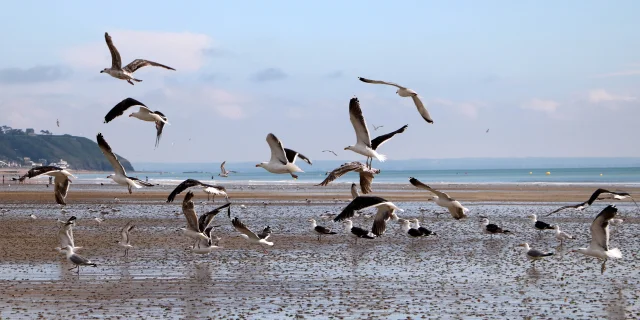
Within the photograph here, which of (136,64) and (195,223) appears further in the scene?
(195,223)

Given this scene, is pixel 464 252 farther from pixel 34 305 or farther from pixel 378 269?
pixel 34 305

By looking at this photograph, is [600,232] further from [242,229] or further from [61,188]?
[61,188]

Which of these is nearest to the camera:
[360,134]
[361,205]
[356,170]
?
[361,205]

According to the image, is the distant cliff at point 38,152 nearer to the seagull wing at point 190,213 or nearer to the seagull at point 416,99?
the seagull wing at point 190,213

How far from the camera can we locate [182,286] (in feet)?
49.7

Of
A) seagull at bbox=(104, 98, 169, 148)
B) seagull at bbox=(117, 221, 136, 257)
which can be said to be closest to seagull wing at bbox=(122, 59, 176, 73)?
seagull at bbox=(104, 98, 169, 148)

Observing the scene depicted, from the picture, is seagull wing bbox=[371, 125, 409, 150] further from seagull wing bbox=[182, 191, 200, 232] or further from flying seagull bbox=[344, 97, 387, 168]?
seagull wing bbox=[182, 191, 200, 232]

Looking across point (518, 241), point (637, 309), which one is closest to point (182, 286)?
point (637, 309)

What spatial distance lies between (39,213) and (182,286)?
70.1 ft

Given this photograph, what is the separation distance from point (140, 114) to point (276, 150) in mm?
2737

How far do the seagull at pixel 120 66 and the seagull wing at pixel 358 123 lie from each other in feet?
12.6

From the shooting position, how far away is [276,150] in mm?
16453

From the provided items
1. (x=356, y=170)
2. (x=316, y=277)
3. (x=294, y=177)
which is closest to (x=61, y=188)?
(x=294, y=177)

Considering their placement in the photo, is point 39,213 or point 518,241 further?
point 39,213
